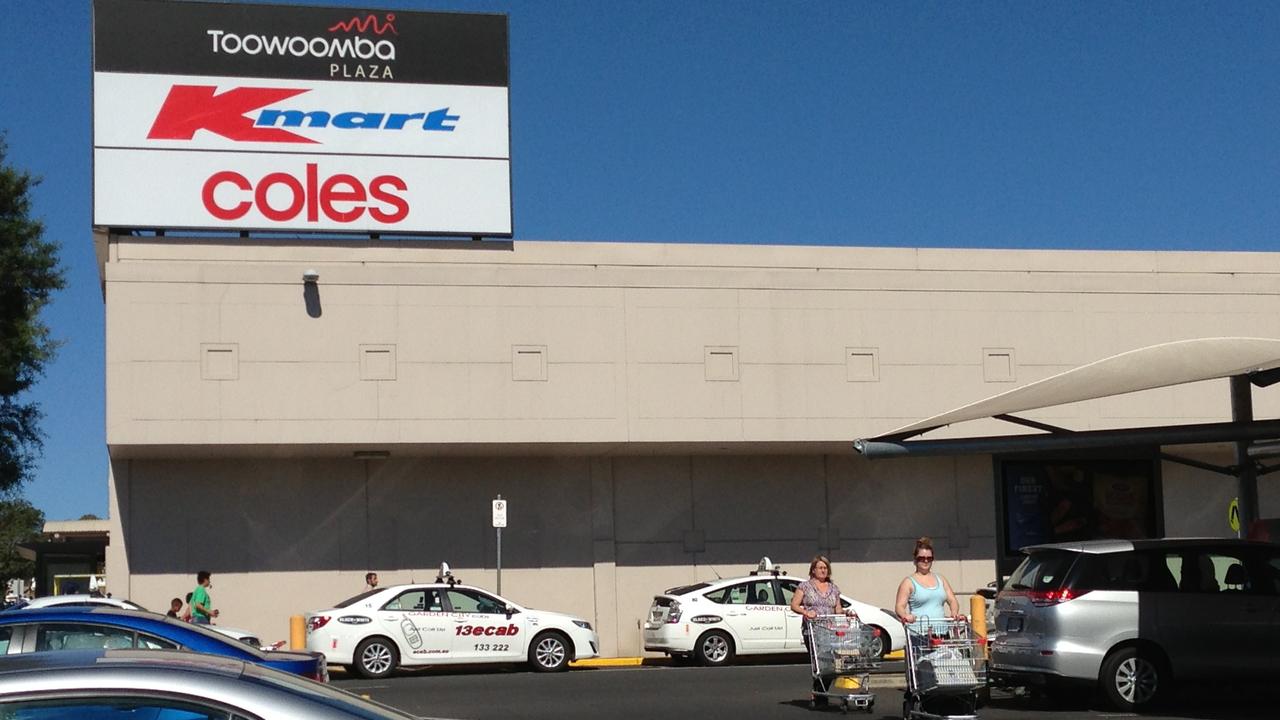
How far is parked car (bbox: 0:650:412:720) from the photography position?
186 inches

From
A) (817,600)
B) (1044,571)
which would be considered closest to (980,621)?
(1044,571)

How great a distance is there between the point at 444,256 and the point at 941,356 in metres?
9.66

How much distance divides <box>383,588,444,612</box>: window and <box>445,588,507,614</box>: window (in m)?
0.21

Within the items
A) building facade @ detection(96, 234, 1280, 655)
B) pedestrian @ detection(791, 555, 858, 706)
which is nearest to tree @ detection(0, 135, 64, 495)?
building facade @ detection(96, 234, 1280, 655)

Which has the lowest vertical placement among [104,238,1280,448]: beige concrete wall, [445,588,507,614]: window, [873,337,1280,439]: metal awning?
[445,588,507,614]: window

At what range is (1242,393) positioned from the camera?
57.5 ft

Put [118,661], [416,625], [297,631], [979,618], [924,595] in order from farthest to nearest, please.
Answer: [416,625]
[297,631]
[979,618]
[924,595]
[118,661]

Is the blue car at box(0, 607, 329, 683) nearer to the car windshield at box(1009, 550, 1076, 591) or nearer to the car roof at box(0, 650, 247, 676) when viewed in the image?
the car roof at box(0, 650, 247, 676)

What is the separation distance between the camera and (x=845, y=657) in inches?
624

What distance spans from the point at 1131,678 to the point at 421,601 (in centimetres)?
1140

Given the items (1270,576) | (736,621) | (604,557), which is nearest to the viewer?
(1270,576)

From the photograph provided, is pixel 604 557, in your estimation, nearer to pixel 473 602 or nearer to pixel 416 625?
pixel 473 602

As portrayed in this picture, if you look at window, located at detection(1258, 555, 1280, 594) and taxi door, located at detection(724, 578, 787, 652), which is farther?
taxi door, located at detection(724, 578, 787, 652)

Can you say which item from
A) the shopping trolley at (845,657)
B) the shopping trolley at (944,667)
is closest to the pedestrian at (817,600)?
the shopping trolley at (845,657)
